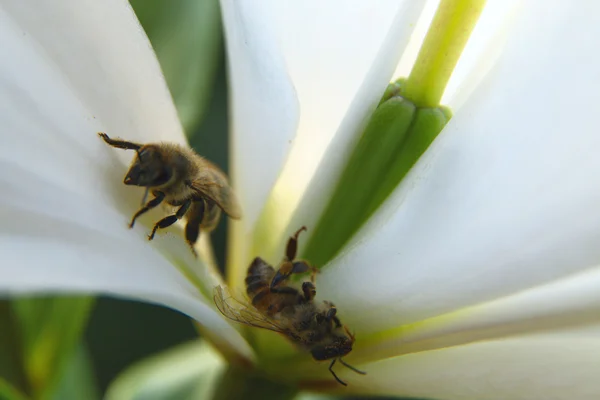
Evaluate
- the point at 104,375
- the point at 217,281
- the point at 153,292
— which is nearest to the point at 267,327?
the point at 217,281

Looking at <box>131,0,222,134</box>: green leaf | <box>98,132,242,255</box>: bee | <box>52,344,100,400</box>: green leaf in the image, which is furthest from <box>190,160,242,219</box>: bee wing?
<box>52,344,100,400</box>: green leaf

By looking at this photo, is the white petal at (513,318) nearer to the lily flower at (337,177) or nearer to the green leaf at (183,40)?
the lily flower at (337,177)

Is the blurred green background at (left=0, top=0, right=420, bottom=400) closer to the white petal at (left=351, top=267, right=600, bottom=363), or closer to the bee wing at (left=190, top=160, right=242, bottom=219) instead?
the bee wing at (left=190, top=160, right=242, bottom=219)

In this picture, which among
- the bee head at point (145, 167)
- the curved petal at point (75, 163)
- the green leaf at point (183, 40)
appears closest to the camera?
the curved petal at point (75, 163)

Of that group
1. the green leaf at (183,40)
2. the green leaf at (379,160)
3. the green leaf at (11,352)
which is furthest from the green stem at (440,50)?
the green leaf at (11,352)

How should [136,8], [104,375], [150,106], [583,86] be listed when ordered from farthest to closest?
[104,375], [136,8], [150,106], [583,86]

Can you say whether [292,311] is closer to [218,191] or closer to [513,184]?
[218,191]

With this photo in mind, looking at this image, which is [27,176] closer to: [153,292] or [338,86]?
[153,292]

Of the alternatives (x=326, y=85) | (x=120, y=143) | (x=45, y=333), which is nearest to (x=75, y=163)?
(x=120, y=143)
